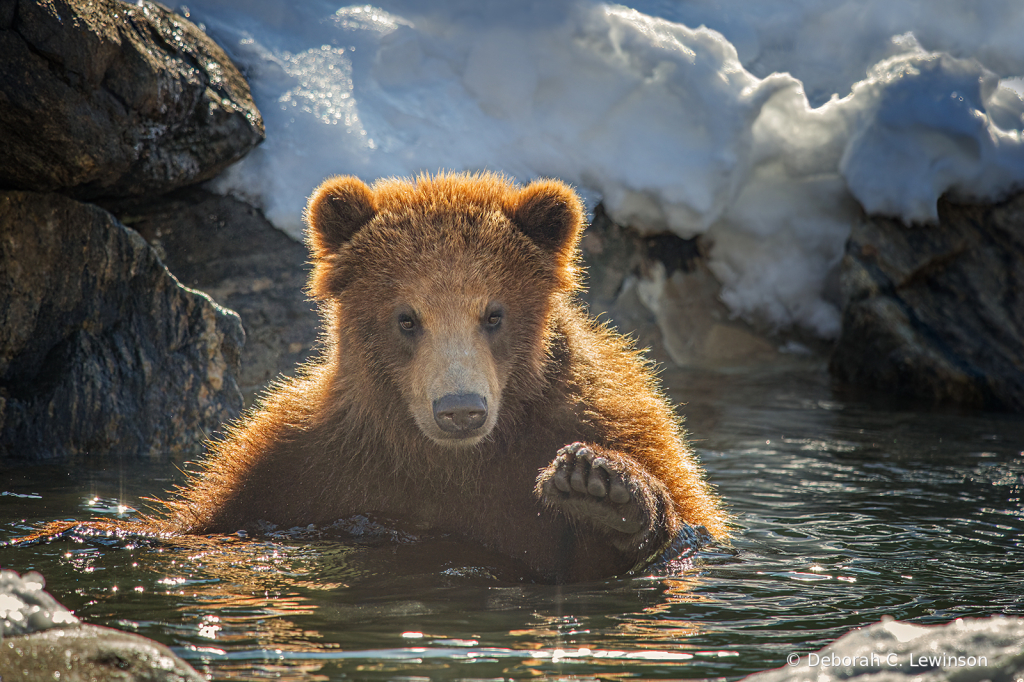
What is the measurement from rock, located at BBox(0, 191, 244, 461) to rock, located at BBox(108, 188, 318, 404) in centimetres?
158

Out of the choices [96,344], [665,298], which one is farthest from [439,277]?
[665,298]

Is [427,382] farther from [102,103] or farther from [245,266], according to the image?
[245,266]

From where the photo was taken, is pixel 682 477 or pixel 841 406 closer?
pixel 682 477

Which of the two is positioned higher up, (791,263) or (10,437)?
(791,263)

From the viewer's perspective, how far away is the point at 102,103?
5422 mm

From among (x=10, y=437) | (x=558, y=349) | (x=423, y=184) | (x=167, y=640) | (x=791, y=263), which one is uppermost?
(x=791, y=263)

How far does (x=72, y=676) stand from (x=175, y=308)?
4611mm

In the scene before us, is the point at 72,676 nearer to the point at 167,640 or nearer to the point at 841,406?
the point at 167,640

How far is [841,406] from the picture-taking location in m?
8.47

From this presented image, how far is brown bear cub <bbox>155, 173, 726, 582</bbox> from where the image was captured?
3.94m

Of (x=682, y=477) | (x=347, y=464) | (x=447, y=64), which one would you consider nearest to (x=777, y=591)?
(x=682, y=477)

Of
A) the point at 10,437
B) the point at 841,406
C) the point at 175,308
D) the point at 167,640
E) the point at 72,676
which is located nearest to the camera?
the point at 72,676

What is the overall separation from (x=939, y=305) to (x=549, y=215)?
252 inches

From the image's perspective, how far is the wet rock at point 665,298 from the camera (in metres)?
10.4
